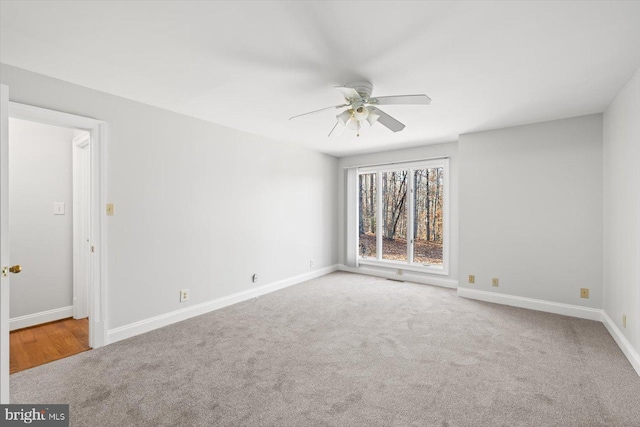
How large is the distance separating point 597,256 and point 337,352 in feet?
10.7

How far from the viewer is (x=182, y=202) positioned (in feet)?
11.3

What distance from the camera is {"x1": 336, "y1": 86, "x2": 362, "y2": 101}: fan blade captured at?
2.31 m

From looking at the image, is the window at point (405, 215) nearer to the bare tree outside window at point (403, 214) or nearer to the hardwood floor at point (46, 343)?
the bare tree outside window at point (403, 214)

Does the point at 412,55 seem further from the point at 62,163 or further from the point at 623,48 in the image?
the point at 62,163

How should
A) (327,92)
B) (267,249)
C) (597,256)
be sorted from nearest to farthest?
(327,92) → (597,256) → (267,249)

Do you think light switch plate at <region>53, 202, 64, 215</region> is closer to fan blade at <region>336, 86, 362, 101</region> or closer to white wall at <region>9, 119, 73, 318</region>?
white wall at <region>9, 119, 73, 318</region>

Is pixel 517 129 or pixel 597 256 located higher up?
pixel 517 129

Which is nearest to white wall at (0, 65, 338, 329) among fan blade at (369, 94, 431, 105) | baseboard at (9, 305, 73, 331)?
baseboard at (9, 305, 73, 331)

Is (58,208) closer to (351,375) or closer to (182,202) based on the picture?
(182,202)

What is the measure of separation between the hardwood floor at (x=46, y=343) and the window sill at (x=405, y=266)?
170 inches

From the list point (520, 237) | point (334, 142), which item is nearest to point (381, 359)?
point (520, 237)

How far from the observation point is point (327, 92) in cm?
279

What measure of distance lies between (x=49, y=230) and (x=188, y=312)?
1865mm

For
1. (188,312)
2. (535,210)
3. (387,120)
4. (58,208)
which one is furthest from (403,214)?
(58,208)
